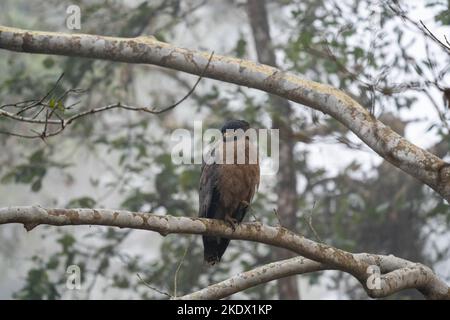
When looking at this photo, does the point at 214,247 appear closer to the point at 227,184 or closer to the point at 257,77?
the point at 227,184

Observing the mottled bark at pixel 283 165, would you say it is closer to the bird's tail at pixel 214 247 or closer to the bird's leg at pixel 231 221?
the bird's tail at pixel 214 247

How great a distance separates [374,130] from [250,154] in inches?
46.7

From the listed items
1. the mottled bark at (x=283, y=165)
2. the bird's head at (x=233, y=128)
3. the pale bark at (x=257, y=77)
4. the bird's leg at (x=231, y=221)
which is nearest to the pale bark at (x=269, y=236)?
the bird's leg at (x=231, y=221)

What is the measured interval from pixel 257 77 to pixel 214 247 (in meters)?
1.36

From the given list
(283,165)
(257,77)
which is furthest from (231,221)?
(283,165)

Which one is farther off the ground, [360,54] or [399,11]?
[360,54]

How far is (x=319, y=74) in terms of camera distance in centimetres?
849

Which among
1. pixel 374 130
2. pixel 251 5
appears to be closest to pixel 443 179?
pixel 374 130

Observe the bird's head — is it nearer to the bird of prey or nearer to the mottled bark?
the bird of prey

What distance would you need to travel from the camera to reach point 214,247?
18.3ft

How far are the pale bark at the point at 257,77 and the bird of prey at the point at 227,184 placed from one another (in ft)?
2.73

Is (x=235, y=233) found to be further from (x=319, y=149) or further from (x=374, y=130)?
(x=319, y=149)

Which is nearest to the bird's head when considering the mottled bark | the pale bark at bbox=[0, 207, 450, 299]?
the pale bark at bbox=[0, 207, 450, 299]

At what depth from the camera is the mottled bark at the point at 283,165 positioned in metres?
8.34
